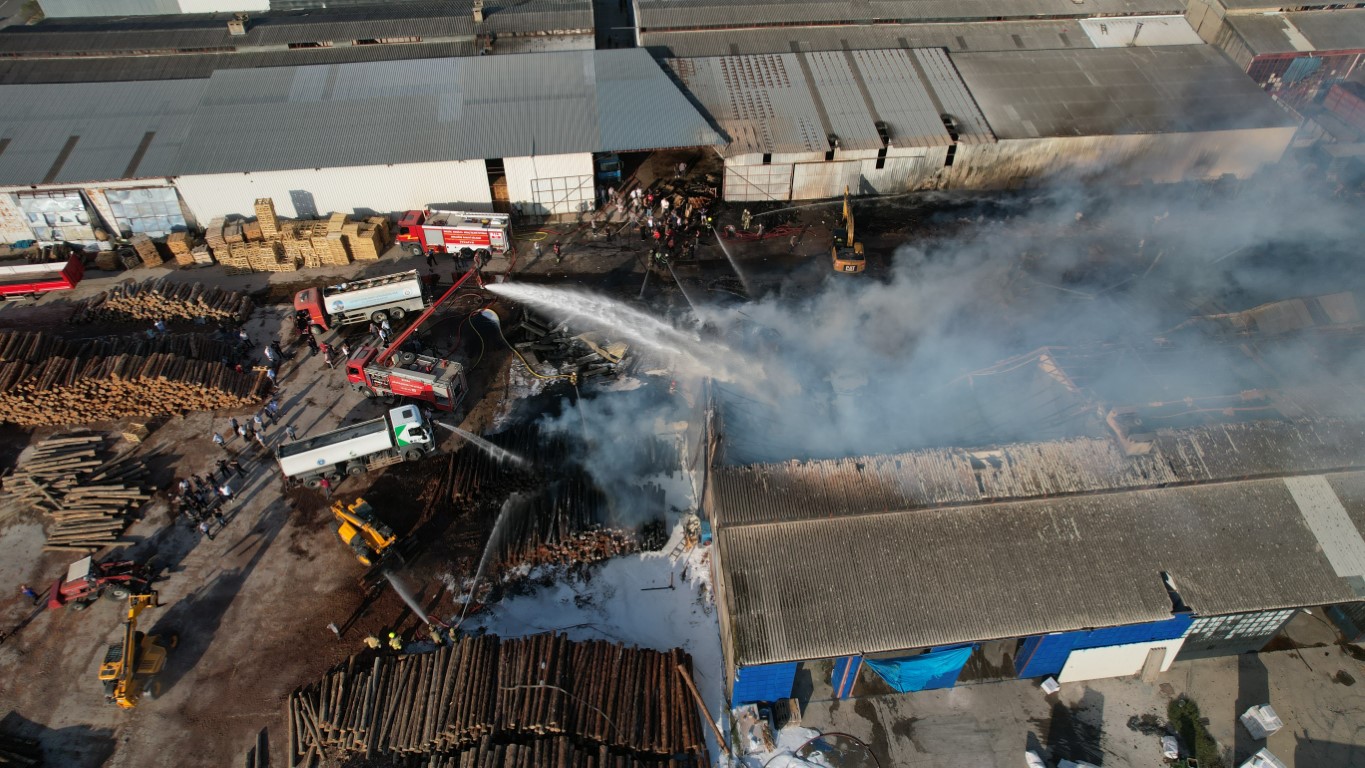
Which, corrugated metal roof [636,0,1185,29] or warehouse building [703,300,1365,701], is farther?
corrugated metal roof [636,0,1185,29]

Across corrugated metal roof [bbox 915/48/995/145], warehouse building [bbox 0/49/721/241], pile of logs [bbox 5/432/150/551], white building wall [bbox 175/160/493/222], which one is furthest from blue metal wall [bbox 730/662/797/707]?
corrugated metal roof [bbox 915/48/995/145]

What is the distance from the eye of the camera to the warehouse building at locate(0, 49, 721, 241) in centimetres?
4303

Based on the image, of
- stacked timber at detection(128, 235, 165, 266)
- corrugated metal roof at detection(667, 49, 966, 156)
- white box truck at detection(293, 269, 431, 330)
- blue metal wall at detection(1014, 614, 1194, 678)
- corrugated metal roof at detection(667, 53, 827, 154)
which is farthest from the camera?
corrugated metal roof at detection(667, 49, 966, 156)

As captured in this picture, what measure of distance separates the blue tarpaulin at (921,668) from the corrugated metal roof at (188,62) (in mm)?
44866

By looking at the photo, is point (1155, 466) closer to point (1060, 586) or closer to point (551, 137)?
point (1060, 586)

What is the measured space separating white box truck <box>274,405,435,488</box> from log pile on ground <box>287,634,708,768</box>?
8.93 metres

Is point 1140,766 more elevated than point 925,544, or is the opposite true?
point 925,544

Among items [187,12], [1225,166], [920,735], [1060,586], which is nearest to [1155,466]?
[1060,586]

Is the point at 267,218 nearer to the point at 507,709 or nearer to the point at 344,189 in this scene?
the point at 344,189

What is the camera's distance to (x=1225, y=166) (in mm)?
47938

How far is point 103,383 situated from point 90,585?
399 inches

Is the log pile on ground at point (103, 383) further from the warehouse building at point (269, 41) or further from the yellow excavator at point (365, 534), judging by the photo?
the warehouse building at point (269, 41)

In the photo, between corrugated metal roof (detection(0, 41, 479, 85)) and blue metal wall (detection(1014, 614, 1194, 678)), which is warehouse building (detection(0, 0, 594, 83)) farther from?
blue metal wall (detection(1014, 614, 1194, 678))

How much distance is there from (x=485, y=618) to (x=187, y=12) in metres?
54.9
